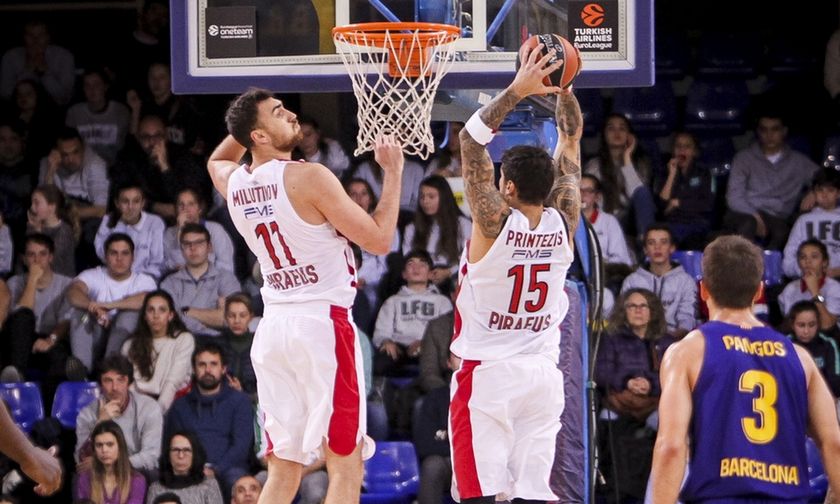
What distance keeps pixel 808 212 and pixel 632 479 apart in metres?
3.20

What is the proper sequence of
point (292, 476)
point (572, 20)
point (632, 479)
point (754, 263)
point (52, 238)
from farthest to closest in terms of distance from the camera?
point (52, 238), point (632, 479), point (572, 20), point (292, 476), point (754, 263)

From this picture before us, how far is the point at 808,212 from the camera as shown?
38.5ft

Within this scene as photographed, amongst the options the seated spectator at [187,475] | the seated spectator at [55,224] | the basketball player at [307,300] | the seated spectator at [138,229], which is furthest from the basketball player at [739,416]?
the seated spectator at [55,224]

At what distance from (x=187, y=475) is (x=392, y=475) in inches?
54.8

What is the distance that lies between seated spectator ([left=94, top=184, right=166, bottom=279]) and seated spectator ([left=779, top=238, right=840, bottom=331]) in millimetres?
4851

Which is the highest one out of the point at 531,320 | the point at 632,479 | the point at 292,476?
the point at 531,320

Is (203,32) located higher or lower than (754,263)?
higher

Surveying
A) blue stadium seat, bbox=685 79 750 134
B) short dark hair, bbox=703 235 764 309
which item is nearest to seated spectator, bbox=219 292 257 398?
blue stadium seat, bbox=685 79 750 134

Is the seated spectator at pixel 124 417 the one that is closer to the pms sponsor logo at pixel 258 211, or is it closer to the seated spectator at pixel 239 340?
the seated spectator at pixel 239 340

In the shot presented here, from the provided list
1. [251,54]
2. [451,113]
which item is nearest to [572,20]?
[451,113]

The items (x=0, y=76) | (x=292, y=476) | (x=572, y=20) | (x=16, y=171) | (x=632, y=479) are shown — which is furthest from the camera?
(x=0, y=76)

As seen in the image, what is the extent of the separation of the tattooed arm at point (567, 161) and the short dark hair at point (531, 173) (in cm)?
25

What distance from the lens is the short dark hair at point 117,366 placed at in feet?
33.4

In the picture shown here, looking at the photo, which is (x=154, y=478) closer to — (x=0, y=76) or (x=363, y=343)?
(x=363, y=343)
